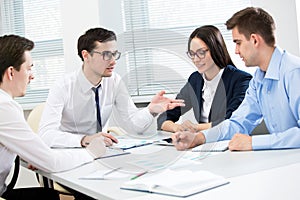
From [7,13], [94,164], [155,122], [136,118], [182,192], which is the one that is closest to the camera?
[182,192]

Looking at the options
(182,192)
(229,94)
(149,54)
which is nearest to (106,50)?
(149,54)

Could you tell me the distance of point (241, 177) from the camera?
124 centimetres

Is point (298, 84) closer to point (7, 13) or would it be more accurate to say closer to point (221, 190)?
point (221, 190)

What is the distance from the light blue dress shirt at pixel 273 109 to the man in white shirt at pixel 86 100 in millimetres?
379

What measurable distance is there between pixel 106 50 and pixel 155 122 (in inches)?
17.1

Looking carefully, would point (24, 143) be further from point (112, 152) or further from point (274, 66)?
point (274, 66)

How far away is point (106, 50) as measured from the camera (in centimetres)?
207

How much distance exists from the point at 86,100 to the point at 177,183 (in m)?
1.24

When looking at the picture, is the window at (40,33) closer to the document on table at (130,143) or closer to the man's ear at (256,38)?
the document on table at (130,143)

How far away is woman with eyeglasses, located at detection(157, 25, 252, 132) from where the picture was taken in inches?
76.7

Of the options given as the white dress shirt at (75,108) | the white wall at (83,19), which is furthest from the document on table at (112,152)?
the white wall at (83,19)

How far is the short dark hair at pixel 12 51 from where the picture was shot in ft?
5.86

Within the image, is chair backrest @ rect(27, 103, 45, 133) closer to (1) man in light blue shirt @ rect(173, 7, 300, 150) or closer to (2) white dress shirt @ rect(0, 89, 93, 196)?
(2) white dress shirt @ rect(0, 89, 93, 196)

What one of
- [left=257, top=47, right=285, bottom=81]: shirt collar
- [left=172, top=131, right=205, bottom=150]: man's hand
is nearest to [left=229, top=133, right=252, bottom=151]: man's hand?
[left=172, top=131, right=205, bottom=150]: man's hand
